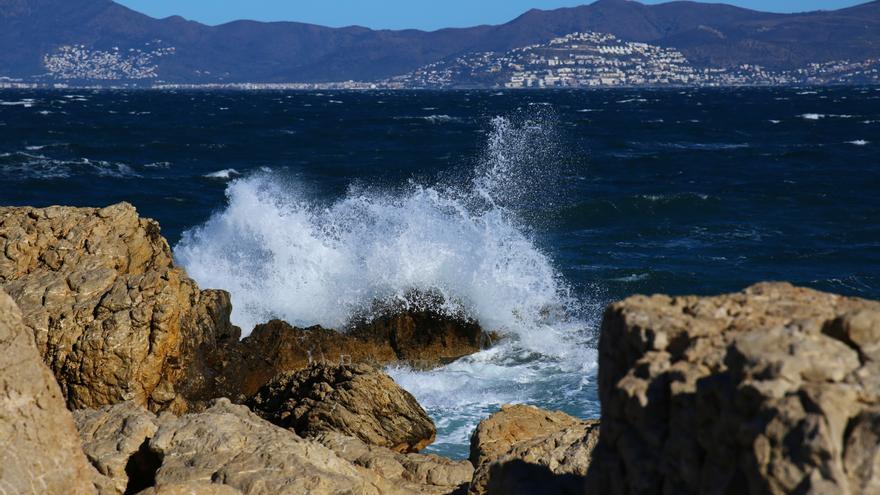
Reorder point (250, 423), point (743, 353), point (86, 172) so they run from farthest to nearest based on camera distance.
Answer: point (86, 172), point (250, 423), point (743, 353)

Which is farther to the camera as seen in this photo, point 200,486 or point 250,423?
point 250,423

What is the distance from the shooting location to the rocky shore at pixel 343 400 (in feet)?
10.6

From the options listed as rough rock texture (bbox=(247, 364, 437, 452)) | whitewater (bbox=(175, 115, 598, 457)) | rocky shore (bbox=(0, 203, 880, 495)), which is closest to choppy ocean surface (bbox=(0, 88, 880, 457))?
whitewater (bbox=(175, 115, 598, 457))

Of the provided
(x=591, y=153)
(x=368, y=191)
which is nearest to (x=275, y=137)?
(x=591, y=153)

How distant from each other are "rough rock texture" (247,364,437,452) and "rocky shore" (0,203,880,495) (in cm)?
2

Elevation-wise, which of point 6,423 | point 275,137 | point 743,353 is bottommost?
point 275,137

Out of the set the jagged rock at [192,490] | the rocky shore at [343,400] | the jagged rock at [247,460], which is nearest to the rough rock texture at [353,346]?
the rocky shore at [343,400]

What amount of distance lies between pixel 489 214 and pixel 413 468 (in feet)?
55.3

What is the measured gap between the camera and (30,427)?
4.88 metres

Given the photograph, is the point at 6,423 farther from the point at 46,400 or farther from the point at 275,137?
the point at 275,137

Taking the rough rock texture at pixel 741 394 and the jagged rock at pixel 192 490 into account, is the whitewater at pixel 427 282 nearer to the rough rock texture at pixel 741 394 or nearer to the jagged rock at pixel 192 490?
the jagged rock at pixel 192 490

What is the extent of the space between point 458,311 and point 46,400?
1003 cm

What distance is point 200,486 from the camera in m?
5.19

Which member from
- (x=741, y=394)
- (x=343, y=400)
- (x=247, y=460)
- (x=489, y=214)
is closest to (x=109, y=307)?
(x=343, y=400)
